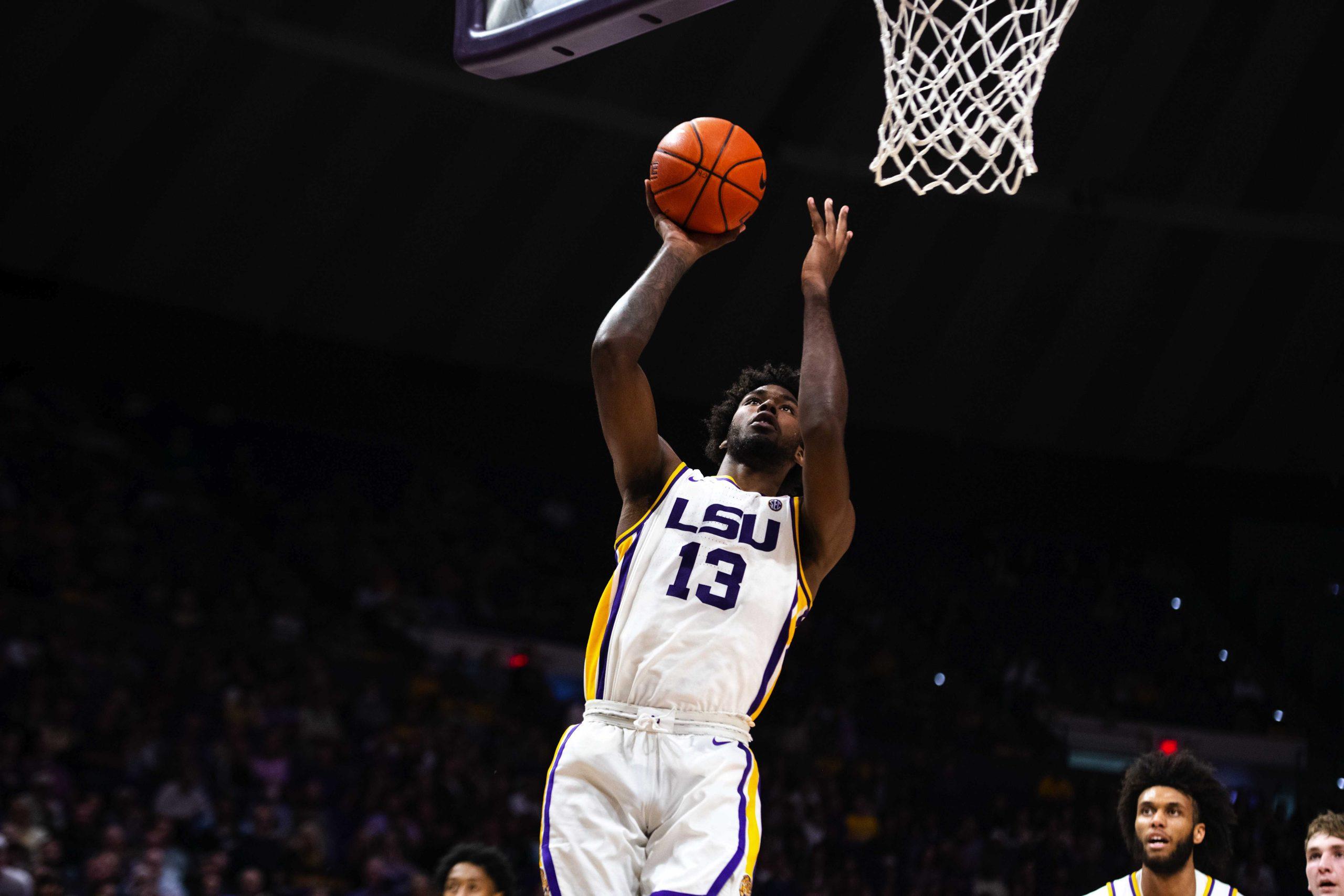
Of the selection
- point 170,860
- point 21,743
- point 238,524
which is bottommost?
point 170,860

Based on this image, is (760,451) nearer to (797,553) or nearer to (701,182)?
(797,553)

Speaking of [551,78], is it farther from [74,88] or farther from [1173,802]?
[1173,802]

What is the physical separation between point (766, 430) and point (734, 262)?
11088mm

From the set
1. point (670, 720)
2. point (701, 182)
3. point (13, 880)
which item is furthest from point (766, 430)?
point (13, 880)

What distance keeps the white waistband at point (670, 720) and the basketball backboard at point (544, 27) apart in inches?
70.4

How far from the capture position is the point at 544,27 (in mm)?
4020

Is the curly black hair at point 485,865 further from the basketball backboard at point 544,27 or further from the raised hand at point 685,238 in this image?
the basketball backboard at point 544,27

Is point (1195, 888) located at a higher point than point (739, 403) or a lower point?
lower

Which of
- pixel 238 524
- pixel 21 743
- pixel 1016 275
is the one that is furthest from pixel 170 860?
pixel 1016 275

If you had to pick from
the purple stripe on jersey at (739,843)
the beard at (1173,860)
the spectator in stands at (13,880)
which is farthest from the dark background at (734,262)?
the purple stripe on jersey at (739,843)

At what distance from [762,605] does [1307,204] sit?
11895 millimetres

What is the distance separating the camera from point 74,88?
12727mm

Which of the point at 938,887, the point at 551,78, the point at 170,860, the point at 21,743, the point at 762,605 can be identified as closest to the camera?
the point at 762,605

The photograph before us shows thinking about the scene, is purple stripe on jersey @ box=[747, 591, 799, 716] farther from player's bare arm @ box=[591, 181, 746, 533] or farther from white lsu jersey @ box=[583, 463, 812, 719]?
player's bare arm @ box=[591, 181, 746, 533]
